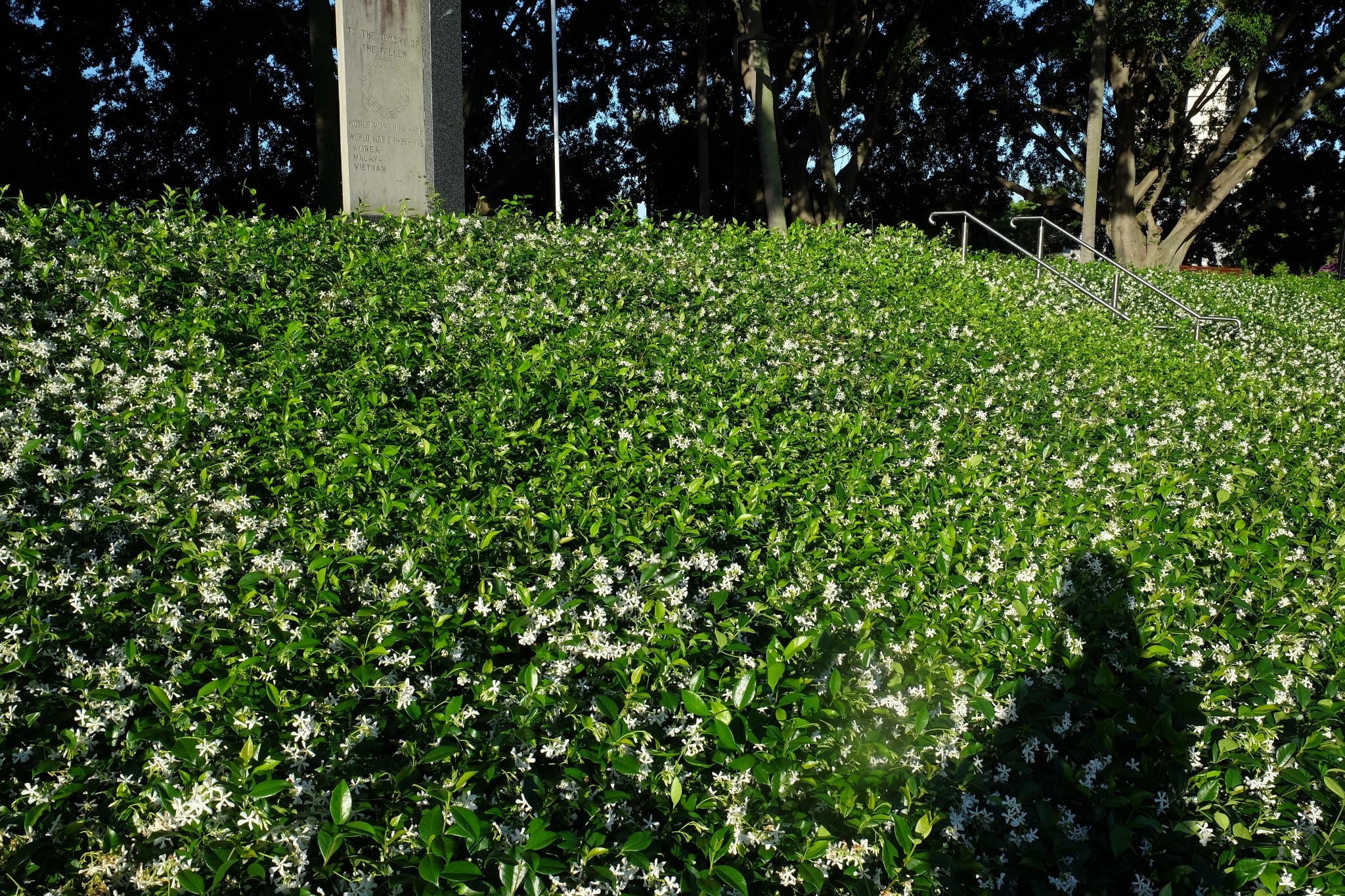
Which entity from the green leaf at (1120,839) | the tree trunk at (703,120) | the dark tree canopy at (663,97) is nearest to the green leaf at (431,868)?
the green leaf at (1120,839)

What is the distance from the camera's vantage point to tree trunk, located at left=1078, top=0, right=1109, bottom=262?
→ 16250 mm

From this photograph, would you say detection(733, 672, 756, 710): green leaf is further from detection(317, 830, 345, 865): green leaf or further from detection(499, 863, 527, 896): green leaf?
detection(317, 830, 345, 865): green leaf

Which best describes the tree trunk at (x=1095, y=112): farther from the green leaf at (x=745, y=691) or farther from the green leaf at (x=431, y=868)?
the green leaf at (x=431, y=868)

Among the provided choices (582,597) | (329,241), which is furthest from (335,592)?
(329,241)

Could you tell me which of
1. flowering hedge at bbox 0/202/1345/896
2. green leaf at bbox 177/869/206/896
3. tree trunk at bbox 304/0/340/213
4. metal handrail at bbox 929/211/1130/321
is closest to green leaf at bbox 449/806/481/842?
flowering hedge at bbox 0/202/1345/896

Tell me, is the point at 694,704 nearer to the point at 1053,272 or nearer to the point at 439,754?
the point at 439,754

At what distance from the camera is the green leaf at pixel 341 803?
6.49ft

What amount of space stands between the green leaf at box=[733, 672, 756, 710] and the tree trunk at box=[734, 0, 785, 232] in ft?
39.8

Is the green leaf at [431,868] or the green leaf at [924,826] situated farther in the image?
the green leaf at [924,826]

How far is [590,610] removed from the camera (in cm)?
295

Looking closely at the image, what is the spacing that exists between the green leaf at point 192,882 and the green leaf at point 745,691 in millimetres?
1268

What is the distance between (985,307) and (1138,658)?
15.5 feet

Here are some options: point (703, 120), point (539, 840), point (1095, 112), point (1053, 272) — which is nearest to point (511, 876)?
point (539, 840)

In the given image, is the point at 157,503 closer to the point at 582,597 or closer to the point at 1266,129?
the point at 582,597
